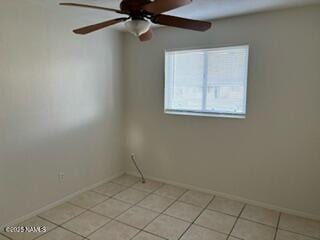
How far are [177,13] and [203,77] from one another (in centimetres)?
92

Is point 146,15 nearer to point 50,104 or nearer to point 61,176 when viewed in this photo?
point 50,104

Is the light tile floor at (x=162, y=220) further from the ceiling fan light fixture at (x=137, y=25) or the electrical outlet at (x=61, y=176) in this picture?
the ceiling fan light fixture at (x=137, y=25)

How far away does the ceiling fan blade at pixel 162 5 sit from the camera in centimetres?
148

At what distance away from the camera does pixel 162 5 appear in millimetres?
1517

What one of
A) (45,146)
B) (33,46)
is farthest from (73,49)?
(45,146)

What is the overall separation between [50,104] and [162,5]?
195 centimetres

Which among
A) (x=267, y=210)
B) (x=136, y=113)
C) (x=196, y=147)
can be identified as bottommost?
(x=267, y=210)

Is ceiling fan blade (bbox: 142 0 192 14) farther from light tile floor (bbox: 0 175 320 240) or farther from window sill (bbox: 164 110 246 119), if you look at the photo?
light tile floor (bbox: 0 175 320 240)

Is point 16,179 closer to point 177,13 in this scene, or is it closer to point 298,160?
point 177,13

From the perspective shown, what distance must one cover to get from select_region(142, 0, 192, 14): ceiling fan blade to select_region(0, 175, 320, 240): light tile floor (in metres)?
2.05

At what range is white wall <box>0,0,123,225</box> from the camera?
2490 millimetres

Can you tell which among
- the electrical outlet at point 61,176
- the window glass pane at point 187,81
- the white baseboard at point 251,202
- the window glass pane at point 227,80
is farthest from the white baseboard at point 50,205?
the window glass pane at point 227,80

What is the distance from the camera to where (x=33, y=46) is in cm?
Answer: 264

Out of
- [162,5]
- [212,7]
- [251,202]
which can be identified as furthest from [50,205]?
[212,7]
